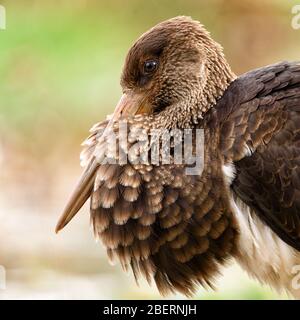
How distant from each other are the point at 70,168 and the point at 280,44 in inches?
88.2

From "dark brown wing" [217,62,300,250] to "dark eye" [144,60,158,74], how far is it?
525 mm

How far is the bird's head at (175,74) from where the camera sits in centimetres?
479

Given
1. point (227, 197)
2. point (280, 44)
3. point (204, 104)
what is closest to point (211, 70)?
point (204, 104)

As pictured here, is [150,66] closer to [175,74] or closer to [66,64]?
[175,74]

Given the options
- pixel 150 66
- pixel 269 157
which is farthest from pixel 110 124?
pixel 269 157

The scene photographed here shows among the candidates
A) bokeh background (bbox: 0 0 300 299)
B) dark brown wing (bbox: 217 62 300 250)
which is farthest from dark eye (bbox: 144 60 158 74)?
bokeh background (bbox: 0 0 300 299)

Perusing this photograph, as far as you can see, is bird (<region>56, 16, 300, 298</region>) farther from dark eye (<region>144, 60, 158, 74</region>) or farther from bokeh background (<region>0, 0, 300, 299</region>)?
bokeh background (<region>0, 0, 300, 299</region>)

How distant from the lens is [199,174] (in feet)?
15.0

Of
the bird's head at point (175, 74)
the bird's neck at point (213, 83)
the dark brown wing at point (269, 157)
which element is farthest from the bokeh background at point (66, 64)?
the dark brown wing at point (269, 157)

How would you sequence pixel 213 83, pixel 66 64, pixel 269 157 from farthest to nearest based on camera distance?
pixel 66 64, pixel 213 83, pixel 269 157

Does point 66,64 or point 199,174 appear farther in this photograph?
point 66,64

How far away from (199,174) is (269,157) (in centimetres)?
35
